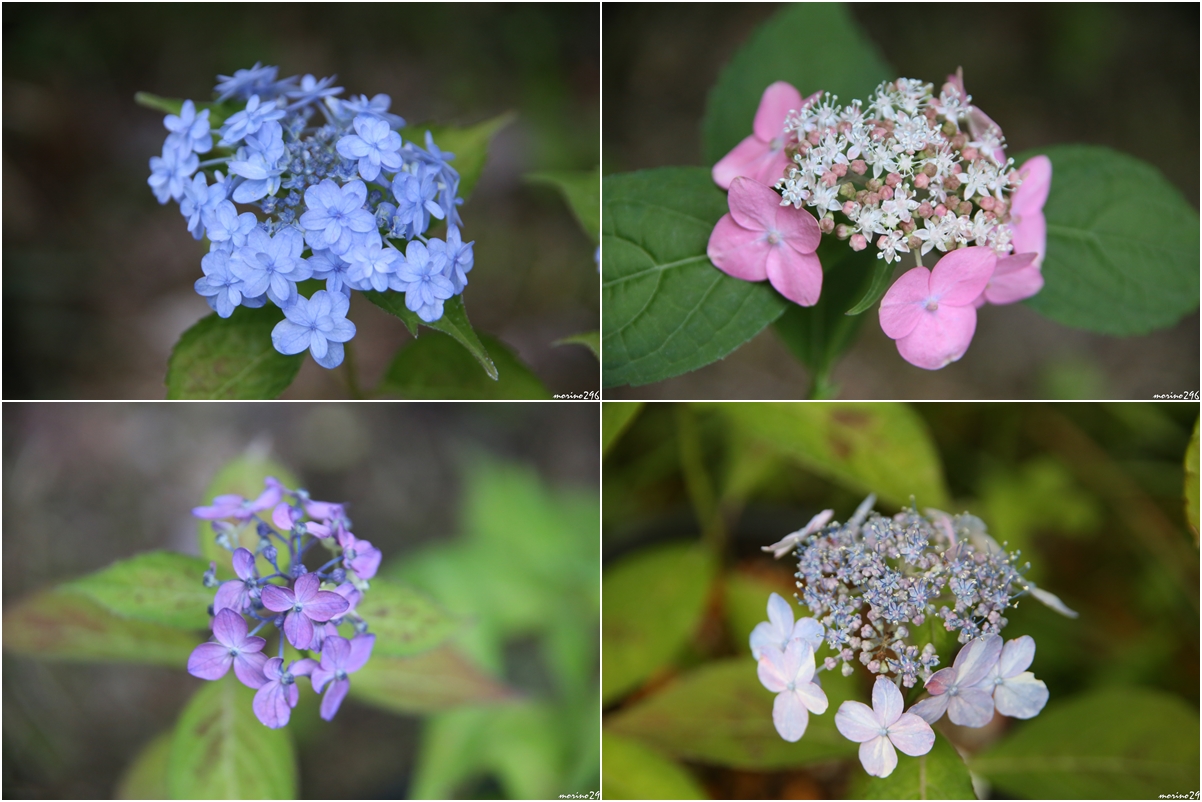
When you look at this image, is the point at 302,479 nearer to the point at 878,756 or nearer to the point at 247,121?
the point at 247,121

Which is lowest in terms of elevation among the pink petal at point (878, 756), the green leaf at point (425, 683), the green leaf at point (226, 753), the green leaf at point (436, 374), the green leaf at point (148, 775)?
the green leaf at point (148, 775)

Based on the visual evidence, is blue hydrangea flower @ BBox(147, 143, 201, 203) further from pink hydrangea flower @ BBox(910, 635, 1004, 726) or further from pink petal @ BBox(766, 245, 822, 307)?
pink hydrangea flower @ BBox(910, 635, 1004, 726)

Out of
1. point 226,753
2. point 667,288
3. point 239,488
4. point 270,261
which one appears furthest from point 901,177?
point 226,753

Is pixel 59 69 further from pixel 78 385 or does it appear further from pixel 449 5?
pixel 449 5

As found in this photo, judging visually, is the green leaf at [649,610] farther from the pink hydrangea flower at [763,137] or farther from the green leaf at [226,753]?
the pink hydrangea flower at [763,137]

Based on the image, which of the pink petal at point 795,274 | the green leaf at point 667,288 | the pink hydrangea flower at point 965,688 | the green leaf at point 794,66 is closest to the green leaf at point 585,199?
the green leaf at point 667,288

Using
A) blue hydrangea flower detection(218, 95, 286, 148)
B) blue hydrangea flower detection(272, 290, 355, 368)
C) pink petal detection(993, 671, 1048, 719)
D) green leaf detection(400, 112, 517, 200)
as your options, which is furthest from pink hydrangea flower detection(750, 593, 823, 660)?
blue hydrangea flower detection(218, 95, 286, 148)
